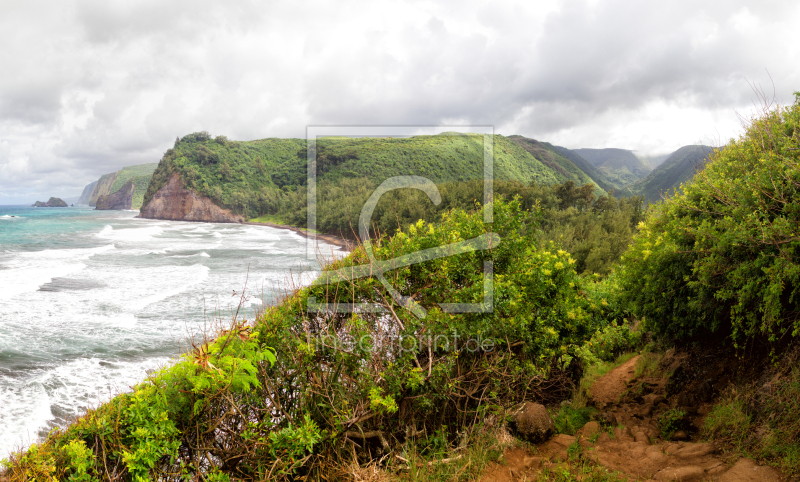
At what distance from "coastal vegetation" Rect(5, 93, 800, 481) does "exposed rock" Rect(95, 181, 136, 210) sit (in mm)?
201782

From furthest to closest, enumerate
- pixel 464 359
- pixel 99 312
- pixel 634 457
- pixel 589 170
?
pixel 589 170, pixel 99 312, pixel 464 359, pixel 634 457

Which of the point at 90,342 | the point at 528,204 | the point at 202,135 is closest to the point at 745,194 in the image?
the point at 90,342

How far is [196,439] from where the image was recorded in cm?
370

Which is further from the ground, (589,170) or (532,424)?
(589,170)

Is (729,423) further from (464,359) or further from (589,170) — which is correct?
(589,170)

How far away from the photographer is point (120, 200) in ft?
580

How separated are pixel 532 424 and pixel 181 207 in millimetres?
104892

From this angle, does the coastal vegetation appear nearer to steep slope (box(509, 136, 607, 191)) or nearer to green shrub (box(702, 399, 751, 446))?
green shrub (box(702, 399, 751, 446))

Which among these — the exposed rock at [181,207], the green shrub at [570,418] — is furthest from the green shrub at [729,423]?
the exposed rock at [181,207]

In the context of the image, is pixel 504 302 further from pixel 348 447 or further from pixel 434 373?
pixel 348 447

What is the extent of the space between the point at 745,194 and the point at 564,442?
3.99 meters

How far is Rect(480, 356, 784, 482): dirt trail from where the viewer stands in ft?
13.6

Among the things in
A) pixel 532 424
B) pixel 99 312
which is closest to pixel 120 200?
pixel 99 312

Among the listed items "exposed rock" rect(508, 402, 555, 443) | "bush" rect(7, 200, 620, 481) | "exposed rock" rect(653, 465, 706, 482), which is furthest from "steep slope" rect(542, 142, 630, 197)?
"exposed rock" rect(653, 465, 706, 482)
